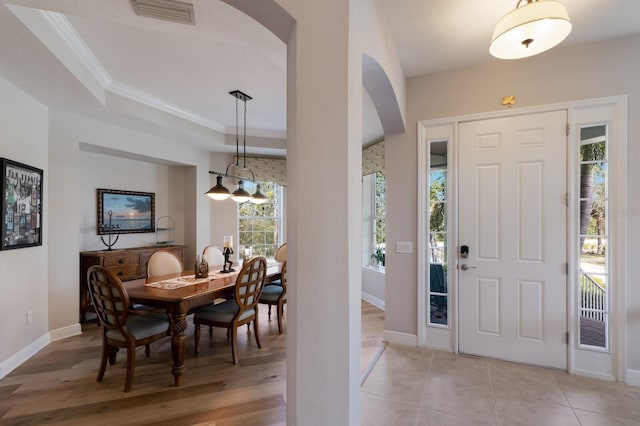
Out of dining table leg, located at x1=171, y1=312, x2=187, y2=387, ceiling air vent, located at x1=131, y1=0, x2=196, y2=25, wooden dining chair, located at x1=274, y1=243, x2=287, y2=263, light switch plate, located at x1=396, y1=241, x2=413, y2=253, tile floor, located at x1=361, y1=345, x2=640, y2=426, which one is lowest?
tile floor, located at x1=361, y1=345, x2=640, y2=426

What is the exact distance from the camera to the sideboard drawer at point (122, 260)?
3.83 m

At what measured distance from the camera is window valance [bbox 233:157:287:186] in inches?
216

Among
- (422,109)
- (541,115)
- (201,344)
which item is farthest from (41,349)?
(541,115)

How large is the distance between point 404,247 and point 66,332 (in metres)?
3.83

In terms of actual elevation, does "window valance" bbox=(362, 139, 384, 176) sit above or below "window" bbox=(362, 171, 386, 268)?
above

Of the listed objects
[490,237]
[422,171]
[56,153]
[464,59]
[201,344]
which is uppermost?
[464,59]

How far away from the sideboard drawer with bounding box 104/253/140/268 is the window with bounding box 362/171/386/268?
11.1ft

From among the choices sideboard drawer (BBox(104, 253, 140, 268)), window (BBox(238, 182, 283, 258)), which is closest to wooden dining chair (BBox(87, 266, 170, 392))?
sideboard drawer (BBox(104, 253, 140, 268))

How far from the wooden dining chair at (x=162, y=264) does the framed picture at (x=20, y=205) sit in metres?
1.06

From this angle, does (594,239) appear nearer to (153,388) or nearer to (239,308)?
(239,308)

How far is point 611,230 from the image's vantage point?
7.86 ft

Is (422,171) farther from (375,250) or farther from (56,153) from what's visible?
(56,153)

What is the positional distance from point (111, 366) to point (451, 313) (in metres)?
3.13

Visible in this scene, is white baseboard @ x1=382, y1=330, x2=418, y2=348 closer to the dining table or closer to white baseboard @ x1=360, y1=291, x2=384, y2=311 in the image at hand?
white baseboard @ x1=360, y1=291, x2=384, y2=311
